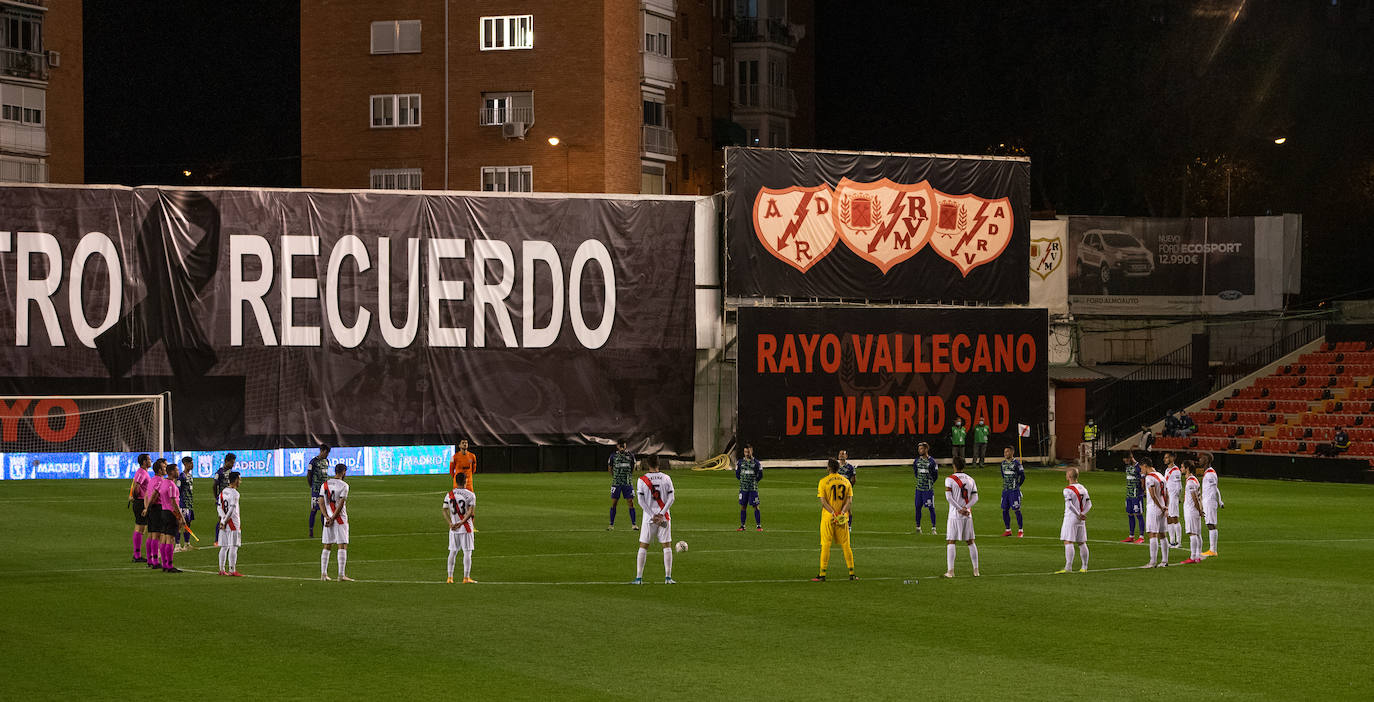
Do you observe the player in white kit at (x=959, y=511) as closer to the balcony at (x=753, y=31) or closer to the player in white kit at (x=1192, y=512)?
the player in white kit at (x=1192, y=512)

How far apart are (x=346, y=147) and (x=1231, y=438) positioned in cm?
4383

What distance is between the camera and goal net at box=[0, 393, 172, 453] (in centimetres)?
5106

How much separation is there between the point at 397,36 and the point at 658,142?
44.5 feet

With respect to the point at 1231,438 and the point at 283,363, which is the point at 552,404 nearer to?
the point at 283,363

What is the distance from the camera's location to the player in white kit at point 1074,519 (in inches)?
1009

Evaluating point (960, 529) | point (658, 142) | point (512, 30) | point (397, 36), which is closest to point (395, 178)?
point (397, 36)

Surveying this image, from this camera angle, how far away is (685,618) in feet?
70.2

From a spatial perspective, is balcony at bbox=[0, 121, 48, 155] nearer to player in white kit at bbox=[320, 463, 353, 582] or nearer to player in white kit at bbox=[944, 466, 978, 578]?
player in white kit at bbox=[320, 463, 353, 582]

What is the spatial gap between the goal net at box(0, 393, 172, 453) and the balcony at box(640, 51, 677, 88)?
3447 cm

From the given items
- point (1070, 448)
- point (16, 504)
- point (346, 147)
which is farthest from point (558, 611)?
point (346, 147)

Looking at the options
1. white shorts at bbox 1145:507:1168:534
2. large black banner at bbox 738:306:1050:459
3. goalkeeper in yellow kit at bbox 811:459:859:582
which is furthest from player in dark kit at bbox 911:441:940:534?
large black banner at bbox 738:306:1050:459

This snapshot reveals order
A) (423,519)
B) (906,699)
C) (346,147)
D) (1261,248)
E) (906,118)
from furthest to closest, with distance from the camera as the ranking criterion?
(906,118) → (346,147) → (1261,248) → (423,519) → (906,699)

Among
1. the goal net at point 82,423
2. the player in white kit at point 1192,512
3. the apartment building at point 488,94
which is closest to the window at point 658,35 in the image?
the apartment building at point 488,94

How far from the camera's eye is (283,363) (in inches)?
2112
